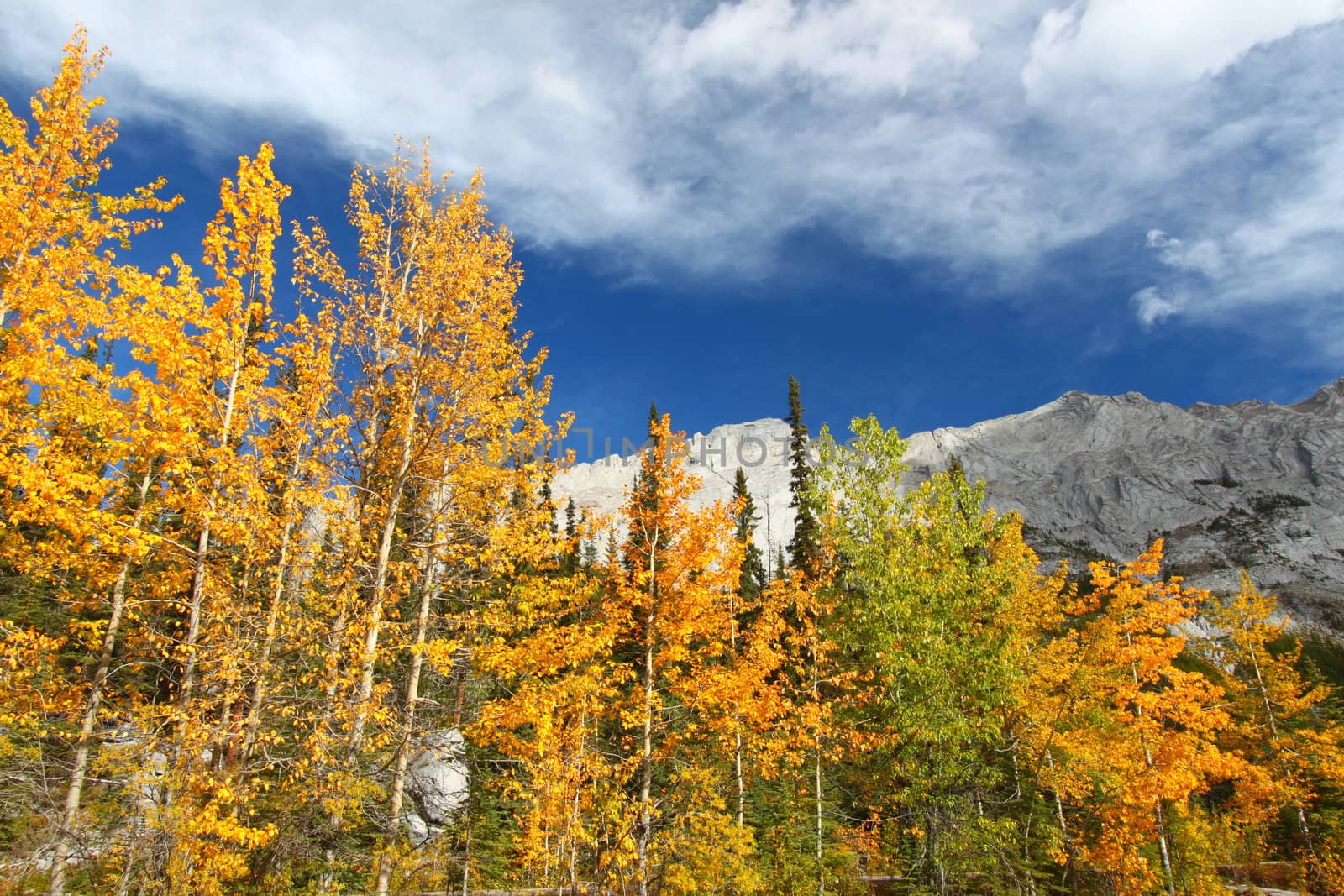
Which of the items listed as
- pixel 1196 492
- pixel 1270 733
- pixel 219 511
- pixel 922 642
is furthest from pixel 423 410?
pixel 1196 492

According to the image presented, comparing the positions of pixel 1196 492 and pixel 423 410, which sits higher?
pixel 1196 492

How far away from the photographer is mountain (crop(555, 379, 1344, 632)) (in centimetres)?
13088

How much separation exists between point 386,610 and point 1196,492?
20821cm

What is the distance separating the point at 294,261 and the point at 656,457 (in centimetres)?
871

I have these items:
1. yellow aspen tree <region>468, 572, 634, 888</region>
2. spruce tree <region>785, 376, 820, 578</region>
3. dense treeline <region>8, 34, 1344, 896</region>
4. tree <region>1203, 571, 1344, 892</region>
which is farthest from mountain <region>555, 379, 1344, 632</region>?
yellow aspen tree <region>468, 572, 634, 888</region>

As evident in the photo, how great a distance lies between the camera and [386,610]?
8.82 meters

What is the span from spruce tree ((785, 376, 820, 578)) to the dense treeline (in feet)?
40.0

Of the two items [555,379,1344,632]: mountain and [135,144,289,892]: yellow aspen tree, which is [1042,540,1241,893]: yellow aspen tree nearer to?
[135,144,289,892]: yellow aspen tree

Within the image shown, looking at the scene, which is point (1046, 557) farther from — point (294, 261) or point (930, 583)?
point (294, 261)

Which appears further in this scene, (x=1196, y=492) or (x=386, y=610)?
(x=1196, y=492)

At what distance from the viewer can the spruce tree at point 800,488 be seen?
28469 millimetres

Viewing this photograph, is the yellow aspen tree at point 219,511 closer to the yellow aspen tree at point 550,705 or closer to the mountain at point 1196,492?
the yellow aspen tree at point 550,705

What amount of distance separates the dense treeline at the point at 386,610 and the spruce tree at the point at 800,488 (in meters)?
12.2

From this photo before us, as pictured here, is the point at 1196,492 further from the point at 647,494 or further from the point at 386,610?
the point at 386,610
